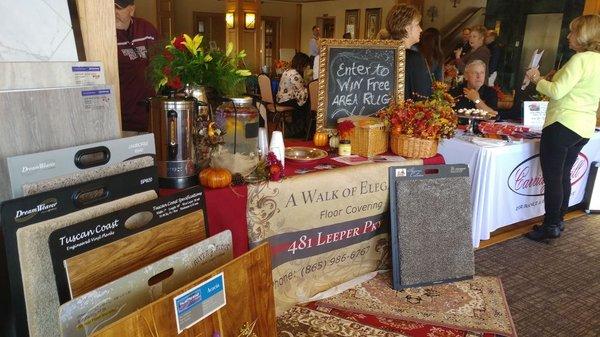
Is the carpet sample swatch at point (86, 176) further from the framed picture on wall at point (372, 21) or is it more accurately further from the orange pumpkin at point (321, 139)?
the framed picture on wall at point (372, 21)

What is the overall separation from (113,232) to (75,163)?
7.8 inches

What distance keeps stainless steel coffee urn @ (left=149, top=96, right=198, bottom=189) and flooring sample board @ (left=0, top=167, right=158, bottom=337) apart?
1.28 ft

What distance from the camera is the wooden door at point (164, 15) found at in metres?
10.3

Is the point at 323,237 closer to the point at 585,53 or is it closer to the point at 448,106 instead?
the point at 448,106

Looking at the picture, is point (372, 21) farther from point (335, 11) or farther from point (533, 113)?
point (533, 113)

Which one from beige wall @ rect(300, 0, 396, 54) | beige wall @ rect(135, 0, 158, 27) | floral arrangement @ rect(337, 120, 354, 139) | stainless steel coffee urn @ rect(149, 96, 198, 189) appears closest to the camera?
stainless steel coffee urn @ rect(149, 96, 198, 189)

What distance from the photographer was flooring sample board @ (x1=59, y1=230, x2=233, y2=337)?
90 centimetres

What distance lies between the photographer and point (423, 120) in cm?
206

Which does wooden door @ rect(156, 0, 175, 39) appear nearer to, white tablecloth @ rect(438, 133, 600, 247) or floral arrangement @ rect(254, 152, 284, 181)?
white tablecloth @ rect(438, 133, 600, 247)

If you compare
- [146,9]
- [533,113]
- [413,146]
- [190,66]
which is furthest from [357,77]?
[146,9]

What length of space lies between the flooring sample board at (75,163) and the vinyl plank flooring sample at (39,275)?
0.09 m

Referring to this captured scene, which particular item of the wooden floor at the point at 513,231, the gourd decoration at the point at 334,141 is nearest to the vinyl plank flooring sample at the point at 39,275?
the gourd decoration at the point at 334,141

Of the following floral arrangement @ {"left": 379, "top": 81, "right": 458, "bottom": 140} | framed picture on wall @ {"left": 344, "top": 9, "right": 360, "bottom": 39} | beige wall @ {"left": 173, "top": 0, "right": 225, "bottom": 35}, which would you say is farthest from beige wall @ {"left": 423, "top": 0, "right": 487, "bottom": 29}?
floral arrangement @ {"left": 379, "top": 81, "right": 458, "bottom": 140}

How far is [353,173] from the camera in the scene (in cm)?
195
